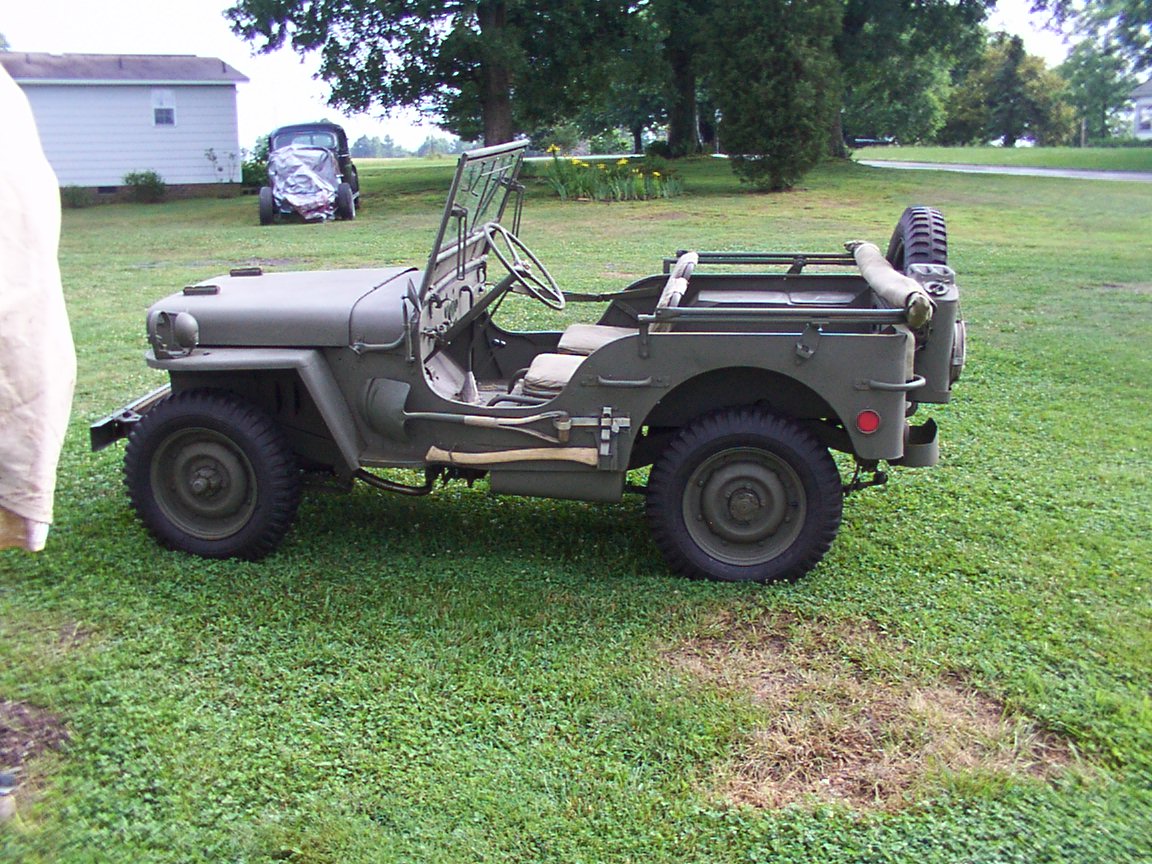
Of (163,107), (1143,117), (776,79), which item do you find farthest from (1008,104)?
(163,107)

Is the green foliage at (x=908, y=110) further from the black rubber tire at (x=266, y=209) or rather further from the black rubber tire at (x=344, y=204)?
the black rubber tire at (x=266, y=209)

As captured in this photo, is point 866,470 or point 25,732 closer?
point 25,732

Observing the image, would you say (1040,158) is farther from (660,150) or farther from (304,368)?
(304,368)

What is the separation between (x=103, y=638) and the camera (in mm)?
3918

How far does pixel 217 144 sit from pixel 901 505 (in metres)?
26.2

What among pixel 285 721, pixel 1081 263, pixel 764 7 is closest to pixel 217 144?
pixel 764 7

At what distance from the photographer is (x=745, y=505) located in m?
4.34

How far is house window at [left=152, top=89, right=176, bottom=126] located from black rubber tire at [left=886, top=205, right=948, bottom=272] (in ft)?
86.6

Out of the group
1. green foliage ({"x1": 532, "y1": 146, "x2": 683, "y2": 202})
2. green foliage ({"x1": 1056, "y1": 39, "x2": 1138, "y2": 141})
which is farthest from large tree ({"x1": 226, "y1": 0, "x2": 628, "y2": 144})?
green foliage ({"x1": 1056, "y1": 39, "x2": 1138, "y2": 141})

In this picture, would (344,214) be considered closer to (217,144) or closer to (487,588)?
(217,144)

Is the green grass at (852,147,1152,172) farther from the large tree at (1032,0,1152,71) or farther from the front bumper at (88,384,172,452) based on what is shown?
the front bumper at (88,384,172,452)

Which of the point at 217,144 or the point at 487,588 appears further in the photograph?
the point at 217,144

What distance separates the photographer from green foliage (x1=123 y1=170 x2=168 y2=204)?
1062 inches

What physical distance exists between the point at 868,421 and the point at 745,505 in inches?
21.3
